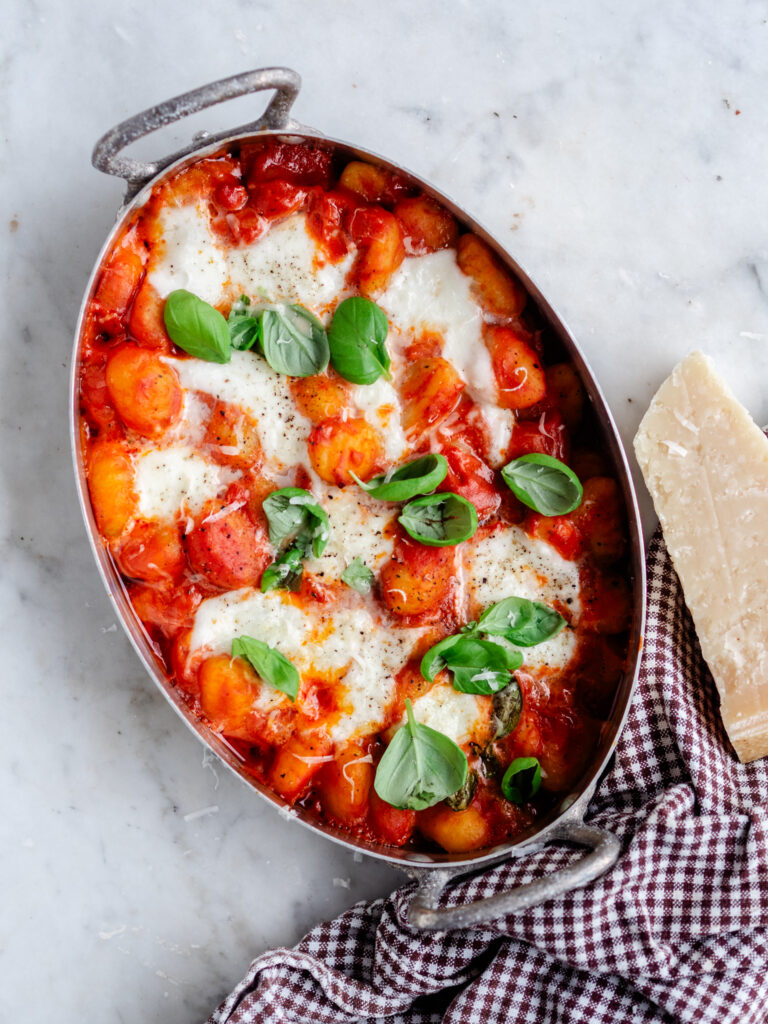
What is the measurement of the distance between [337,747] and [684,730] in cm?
71

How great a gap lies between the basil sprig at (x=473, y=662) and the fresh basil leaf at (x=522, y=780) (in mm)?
154

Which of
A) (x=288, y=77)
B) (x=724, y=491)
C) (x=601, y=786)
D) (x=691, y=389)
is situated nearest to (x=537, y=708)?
(x=601, y=786)

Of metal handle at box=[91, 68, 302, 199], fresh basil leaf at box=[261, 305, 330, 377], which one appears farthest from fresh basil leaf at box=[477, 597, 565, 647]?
metal handle at box=[91, 68, 302, 199]

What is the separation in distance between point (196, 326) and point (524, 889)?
121cm

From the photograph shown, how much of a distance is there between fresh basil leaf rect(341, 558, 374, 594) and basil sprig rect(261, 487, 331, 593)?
0.07 meters

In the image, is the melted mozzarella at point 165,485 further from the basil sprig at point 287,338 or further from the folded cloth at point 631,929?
the folded cloth at point 631,929

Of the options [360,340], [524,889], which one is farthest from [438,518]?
[524,889]

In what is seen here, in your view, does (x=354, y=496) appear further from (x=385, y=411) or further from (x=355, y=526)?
(x=385, y=411)

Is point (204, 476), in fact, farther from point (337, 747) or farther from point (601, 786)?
point (601, 786)

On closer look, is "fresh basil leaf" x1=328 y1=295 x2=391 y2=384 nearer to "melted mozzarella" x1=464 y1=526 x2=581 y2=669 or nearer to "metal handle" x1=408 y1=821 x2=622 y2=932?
"melted mozzarella" x1=464 y1=526 x2=581 y2=669

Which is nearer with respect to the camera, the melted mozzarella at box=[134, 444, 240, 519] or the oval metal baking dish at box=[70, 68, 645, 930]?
the oval metal baking dish at box=[70, 68, 645, 930]

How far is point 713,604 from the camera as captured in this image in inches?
78.6

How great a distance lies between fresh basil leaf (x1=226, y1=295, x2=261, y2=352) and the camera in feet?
6.23

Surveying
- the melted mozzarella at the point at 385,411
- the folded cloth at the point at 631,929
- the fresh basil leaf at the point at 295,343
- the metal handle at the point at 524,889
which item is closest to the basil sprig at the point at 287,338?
the fresh basil leaf at the point at 295,343
